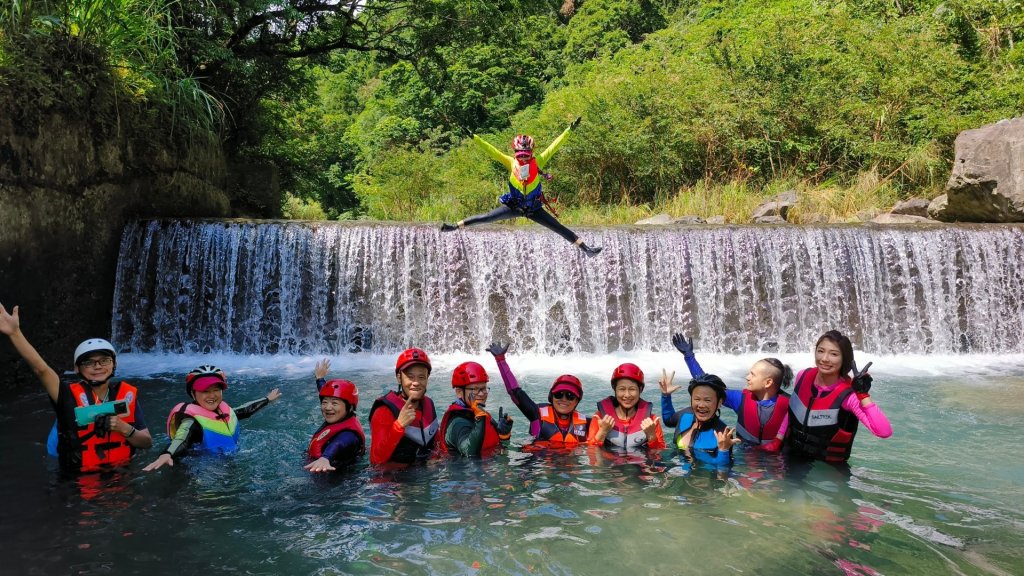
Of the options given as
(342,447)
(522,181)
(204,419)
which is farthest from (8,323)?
(522,181)

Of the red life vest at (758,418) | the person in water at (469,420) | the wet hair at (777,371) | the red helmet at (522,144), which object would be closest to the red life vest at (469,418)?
the person in water at (469,420)

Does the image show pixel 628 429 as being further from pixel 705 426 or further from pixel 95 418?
pixel 95 418

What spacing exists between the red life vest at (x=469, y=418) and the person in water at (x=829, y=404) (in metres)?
1.97

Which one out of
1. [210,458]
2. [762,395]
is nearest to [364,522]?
[210,458]

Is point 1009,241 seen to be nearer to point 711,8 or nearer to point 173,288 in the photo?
point 173,288

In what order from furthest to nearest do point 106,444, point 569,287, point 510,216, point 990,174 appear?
point 990,174
point 569,287
point 510,216
point 106,444

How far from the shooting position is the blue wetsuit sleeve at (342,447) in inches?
181

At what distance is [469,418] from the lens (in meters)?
4.89

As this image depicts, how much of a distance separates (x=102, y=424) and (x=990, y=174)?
41.6 ft

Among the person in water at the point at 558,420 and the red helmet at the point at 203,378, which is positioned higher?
the red helmet at the point at 203,378

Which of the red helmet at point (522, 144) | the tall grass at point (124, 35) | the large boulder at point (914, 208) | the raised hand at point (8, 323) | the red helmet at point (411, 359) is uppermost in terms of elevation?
the tall grass at point (124, 35)

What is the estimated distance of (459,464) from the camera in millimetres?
4914

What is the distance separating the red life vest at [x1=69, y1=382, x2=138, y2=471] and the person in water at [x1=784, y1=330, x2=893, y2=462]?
4206 millimetres

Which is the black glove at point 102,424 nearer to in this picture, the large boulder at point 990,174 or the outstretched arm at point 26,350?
the outstretched arm at point 26,350
